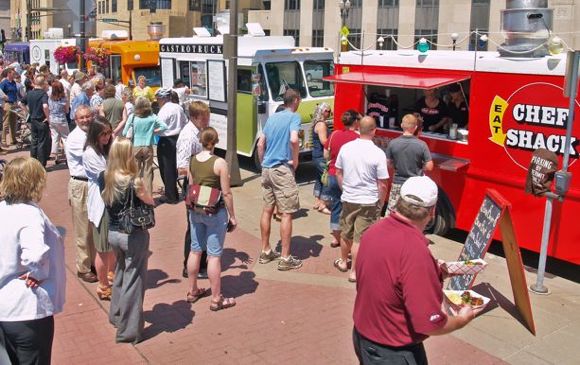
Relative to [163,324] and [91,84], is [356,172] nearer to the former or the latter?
[163,324]

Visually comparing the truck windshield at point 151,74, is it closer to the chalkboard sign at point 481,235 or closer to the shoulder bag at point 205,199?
the shoulder bag at point 205,199

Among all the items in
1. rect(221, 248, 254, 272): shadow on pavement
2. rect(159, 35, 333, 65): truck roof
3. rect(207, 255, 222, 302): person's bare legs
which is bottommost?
rect(221, 248, 254, 272): shadow on pavement

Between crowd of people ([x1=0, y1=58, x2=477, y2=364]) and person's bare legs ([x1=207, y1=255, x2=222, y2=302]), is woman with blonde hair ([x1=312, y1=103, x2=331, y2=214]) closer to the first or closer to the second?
crowd of people ([x1=0, y1=58, x2=477, y2=364])

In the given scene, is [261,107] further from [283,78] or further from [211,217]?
[211,217]

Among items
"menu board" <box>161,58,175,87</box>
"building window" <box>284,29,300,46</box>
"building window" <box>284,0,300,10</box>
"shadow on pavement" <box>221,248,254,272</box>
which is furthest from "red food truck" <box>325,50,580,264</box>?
"building window" <box>284,0,300,10</box>

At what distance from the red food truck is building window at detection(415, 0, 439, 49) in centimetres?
3257

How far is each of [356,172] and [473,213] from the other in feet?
6.92

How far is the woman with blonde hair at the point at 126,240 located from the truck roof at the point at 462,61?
428cm

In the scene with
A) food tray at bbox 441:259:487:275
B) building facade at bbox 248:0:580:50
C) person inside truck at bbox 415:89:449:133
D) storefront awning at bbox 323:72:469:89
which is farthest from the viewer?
building facade at bbox 248:0:580:50

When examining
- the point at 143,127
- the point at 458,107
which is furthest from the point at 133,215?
the point at 458,107

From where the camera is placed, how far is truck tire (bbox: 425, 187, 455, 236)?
7750 mm

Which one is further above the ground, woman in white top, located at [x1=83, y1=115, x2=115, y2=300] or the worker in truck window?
the worker in truck window

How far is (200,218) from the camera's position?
5.50 metres

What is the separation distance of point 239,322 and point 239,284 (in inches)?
37.3
